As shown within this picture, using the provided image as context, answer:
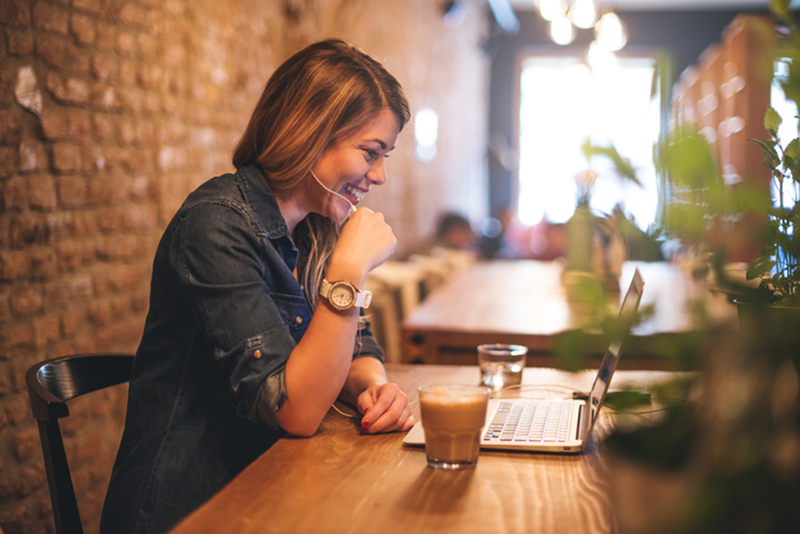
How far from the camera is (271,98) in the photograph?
4.59 ft

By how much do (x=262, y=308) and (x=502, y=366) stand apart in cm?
59

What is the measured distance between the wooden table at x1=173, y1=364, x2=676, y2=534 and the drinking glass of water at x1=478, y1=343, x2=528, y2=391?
0.41 m

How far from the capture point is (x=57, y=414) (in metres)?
1.12

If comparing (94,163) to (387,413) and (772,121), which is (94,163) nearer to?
(387,413)

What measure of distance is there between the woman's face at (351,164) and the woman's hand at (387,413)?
483 millimetres

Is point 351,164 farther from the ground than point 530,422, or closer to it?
farther from the ground

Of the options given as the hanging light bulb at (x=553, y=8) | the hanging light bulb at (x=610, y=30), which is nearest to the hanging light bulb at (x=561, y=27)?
the hanging light bulb at (x=553, y=8)

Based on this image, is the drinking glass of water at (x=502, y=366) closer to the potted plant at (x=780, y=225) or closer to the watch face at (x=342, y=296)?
the watch face at (x=342, y=296)

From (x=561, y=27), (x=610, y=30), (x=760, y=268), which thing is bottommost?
(x=760, y=268)

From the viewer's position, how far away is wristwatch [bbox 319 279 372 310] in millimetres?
1144

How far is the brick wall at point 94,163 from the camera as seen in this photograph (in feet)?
5.65

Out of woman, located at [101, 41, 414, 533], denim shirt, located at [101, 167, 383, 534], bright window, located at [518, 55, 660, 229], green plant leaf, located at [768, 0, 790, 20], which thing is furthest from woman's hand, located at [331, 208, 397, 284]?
bright window, located at [518, 55, 660, 229]

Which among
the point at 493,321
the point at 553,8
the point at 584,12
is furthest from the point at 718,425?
the point at 553,8

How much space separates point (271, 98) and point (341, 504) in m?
0.90
